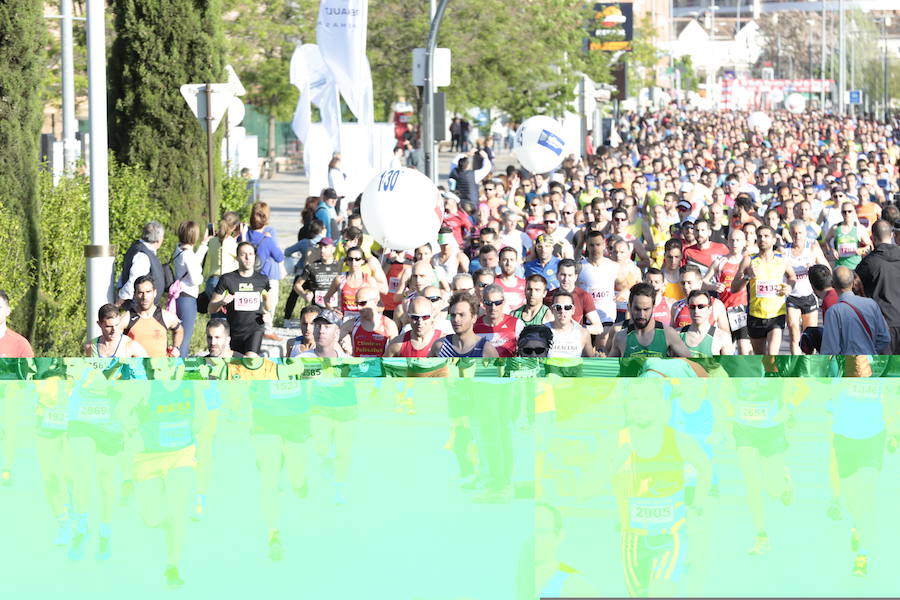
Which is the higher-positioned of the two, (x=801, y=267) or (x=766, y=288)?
(x=801, y=267)

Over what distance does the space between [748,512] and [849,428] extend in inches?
20.3

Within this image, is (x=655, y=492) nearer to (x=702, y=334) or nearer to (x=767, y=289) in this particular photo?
(x=702, y=334)


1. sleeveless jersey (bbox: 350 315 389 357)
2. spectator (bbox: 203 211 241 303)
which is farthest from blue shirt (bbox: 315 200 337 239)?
sleeveless jersey (bbox: 350 315 389 357)

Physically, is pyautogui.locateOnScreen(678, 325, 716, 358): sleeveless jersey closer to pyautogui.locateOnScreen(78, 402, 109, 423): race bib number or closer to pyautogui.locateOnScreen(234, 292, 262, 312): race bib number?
pyautogui.locateOnScreen(234, 292, 262, 312): race bib number

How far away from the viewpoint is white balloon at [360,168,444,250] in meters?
12.5

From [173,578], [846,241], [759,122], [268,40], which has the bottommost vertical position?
[173,578]

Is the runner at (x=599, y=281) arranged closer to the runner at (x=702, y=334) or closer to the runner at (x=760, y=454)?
the runner at (x=702, y=334)

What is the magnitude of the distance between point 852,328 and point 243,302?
14.4 ft

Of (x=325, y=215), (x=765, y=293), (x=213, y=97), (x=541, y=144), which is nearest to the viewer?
(x=765, y=293)

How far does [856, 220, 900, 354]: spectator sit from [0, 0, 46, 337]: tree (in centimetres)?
654

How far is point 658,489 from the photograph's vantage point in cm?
644

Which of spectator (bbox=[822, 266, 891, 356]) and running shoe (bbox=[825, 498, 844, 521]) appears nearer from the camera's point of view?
running shoe (bbox=[825, 498, 844, 521])

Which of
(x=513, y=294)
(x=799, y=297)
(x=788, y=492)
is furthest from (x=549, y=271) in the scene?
(x=788, y=492)

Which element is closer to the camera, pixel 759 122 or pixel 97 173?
pixel 97 173
